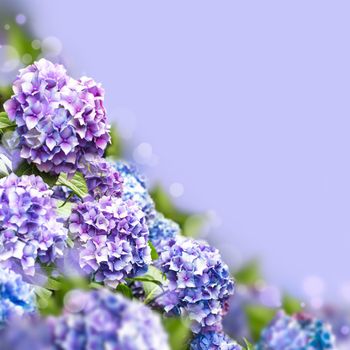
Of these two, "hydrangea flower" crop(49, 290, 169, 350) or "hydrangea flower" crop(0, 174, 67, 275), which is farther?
"hydrangea flower" crop(0, 174, 67, 275)

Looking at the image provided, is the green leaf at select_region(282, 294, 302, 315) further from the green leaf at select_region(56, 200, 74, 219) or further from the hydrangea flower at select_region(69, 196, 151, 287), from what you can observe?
the green leaf at select_region(56, 200, 74, 219)

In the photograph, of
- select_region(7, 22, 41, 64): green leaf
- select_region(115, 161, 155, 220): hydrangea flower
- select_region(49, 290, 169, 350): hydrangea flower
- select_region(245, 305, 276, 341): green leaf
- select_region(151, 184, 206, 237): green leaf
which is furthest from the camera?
select_region(7, 22, 41, 64): green leaf

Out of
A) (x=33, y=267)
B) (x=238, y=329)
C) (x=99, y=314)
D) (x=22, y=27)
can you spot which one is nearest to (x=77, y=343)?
(x=99, y=314)

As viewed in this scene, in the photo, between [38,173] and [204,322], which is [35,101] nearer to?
[38,173]

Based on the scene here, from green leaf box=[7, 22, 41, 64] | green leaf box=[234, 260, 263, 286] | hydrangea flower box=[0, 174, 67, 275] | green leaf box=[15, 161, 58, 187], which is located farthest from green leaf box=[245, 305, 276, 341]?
green leaf box=[7, 22, 41, 64]

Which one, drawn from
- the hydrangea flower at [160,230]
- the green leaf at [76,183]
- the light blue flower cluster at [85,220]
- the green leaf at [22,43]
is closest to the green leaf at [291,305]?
the light blue flower cluster at [85,220]

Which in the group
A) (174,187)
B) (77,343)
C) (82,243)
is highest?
(77,343)

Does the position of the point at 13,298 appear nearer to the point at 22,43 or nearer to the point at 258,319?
the point at 258,319
